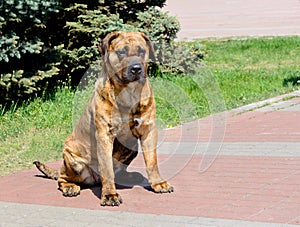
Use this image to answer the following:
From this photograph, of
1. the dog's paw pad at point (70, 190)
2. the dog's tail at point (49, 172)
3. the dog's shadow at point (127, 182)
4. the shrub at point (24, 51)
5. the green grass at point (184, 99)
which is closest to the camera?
the dog's paw pad at point (70, 190)

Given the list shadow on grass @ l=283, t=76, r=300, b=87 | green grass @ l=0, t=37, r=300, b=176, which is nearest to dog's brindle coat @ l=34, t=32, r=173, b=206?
green grass @ l=0, t=37, r=300, b=176

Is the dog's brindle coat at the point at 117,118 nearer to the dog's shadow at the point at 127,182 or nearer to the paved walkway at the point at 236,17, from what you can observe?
the dog's shadow at the point at 127,182

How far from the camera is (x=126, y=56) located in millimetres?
5957

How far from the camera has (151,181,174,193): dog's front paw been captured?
6387 mm

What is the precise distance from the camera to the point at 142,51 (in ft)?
19.9

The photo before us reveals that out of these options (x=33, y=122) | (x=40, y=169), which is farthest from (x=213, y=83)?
(x=40, y=169)

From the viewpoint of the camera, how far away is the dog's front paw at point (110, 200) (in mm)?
6070

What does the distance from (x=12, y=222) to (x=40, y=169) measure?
140 cm

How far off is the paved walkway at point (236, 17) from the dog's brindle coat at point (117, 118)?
1508 centimetres

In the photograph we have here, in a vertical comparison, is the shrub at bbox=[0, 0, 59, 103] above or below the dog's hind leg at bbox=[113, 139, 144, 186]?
above

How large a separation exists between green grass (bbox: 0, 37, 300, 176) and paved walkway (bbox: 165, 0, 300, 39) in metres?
5.25

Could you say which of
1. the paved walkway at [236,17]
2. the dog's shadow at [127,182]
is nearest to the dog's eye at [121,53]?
the dog's shadow at [127,182]

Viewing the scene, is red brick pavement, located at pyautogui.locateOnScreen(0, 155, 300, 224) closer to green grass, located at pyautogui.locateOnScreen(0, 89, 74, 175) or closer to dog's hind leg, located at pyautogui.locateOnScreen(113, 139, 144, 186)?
dog's hind leg, located at pyautogui.locateOnScreen(113, 139, 144, 186)

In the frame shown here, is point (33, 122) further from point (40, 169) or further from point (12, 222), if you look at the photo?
point (12, 222)
